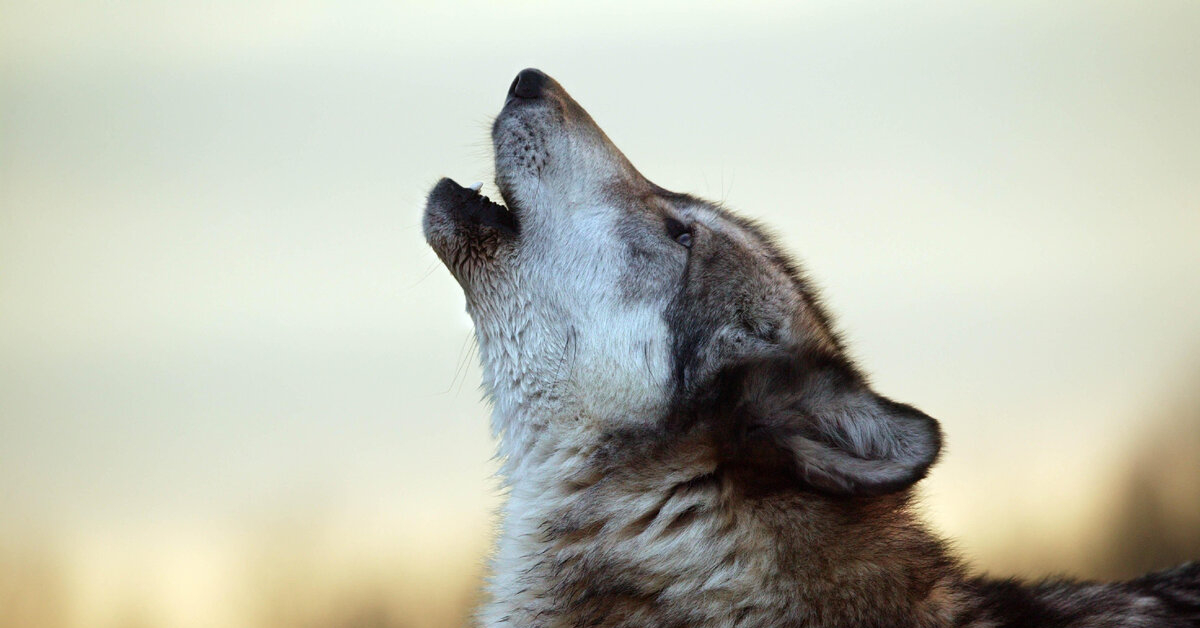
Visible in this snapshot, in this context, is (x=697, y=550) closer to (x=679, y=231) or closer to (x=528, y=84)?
(x=679, y=231)

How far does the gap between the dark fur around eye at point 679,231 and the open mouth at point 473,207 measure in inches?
13.2

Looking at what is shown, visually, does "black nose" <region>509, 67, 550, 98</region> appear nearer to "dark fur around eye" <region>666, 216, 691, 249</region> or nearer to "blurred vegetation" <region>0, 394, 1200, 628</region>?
"dark fur around eye" <region>666, 216, 691, 249</region>

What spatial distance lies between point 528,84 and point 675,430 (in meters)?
0.92

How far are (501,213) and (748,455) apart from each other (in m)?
0.82

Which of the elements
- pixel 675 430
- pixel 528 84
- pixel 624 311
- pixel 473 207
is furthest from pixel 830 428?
pixel 528 84

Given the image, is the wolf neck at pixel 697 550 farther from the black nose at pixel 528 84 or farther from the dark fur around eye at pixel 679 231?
the black nose at pixel 528 84

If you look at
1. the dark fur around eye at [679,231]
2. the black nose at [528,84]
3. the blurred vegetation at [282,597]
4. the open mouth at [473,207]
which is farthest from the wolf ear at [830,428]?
the blurred vegetation at [282,597]

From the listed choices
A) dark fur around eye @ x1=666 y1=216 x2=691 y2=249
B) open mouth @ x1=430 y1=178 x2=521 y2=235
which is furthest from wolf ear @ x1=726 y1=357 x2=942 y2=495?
open mouth @ x1=430 y1=178 x2=521 y2=235

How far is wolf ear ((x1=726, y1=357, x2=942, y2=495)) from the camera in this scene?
5.22 ft

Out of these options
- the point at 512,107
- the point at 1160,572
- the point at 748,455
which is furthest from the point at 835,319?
the point at 1160,572

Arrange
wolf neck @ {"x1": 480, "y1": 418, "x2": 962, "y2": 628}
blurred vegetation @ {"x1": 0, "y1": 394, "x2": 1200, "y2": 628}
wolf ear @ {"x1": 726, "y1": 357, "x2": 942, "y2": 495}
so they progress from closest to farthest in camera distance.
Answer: wolf ear @ {"x1": 726, "y1": 357, "x2": 942, "y2": 495}, wolf neck @ {"x1": 480, "y1": 418, "x2": 962, "y2": 628}, blurred vegetation @ {"x1": 0, "y1": 394, "x2": 1200, "y2": 628}

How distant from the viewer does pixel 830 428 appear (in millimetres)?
1736

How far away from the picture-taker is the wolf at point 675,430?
5.76 feet

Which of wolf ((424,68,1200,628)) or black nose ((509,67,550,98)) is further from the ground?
black nose ((509,67,550,98))
